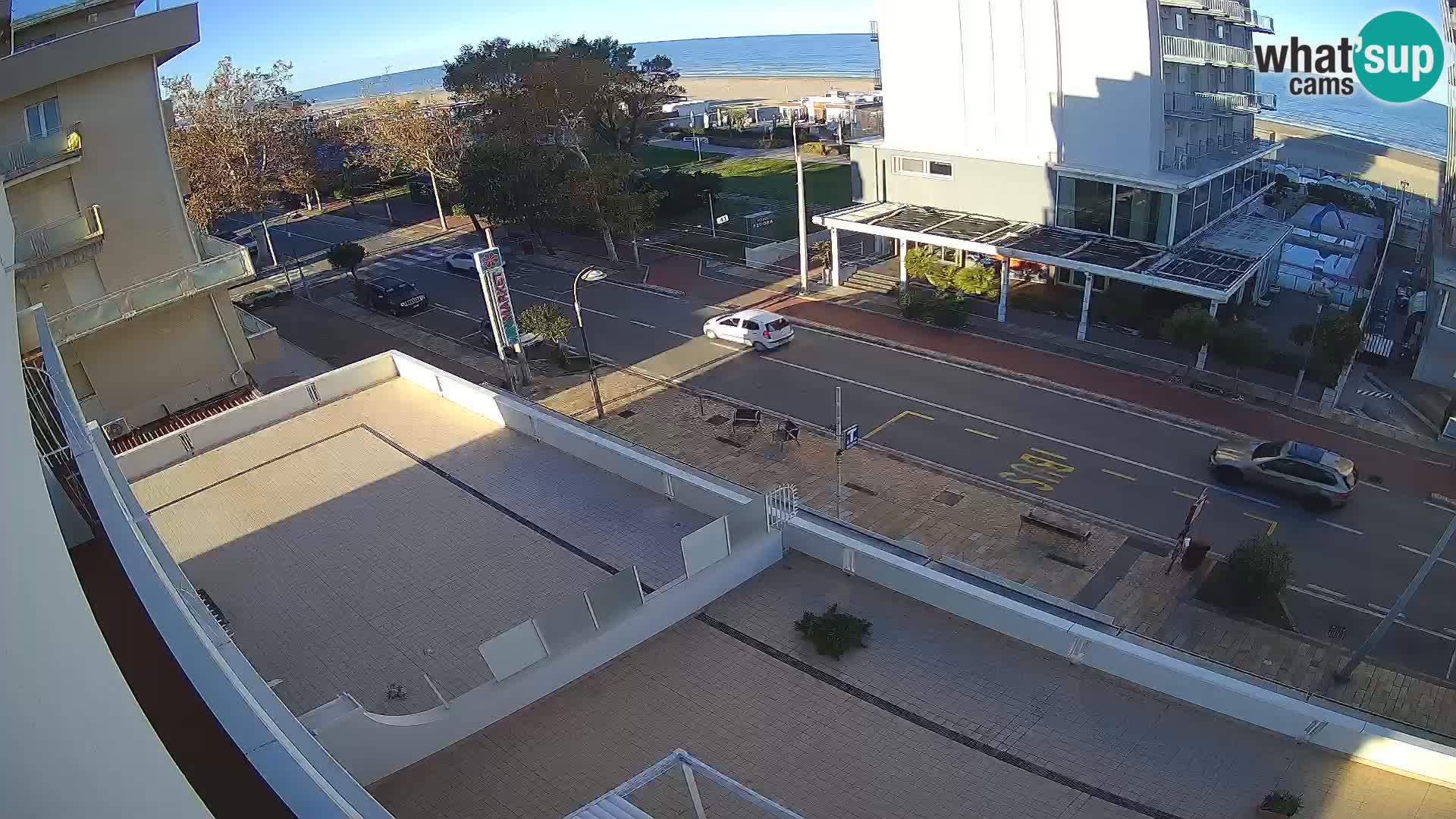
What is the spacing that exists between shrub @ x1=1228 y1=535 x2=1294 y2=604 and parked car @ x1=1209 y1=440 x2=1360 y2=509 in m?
3.75

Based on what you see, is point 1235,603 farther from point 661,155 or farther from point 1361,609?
point 661,155

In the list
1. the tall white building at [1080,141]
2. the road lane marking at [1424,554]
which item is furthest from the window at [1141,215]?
the road lane marking at [1424,554]

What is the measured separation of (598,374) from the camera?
29094 millimetres

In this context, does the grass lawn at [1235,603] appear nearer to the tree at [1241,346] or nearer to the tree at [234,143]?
the tree at [1241,346]

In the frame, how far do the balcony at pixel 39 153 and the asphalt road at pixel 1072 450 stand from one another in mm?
14079

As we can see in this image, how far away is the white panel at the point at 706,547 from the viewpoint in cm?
1109

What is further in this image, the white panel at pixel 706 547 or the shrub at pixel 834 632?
the white panel at pixel 706 547

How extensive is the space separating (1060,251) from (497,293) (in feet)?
61.5

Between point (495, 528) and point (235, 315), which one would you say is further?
point (235, 315)

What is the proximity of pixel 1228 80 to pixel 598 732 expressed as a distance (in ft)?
118

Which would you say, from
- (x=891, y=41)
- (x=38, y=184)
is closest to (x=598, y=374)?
(x=38, y=184)

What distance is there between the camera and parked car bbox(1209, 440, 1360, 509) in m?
19.0

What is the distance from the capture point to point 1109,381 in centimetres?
2600

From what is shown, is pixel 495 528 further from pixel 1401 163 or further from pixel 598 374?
pixel 1401 163
